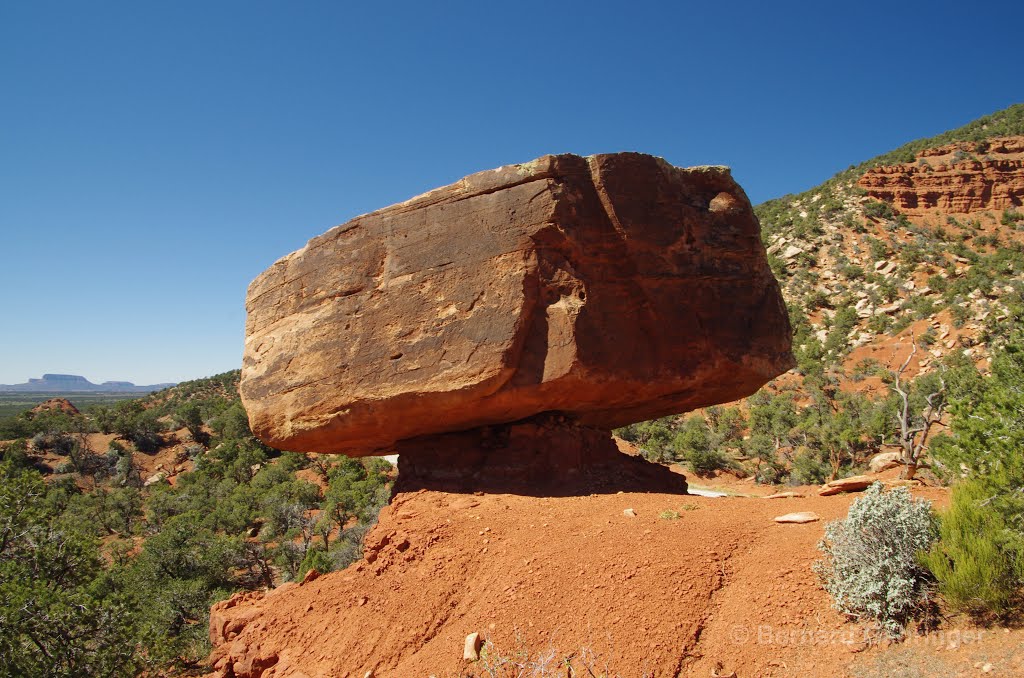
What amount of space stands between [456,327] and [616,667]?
4033 millimetres

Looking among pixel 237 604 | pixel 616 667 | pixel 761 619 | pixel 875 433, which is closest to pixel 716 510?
pixel 761 619

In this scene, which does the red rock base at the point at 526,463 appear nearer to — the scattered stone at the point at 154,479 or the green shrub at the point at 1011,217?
the scattered stone at the point at 154,479

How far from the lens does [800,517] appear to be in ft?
18.3

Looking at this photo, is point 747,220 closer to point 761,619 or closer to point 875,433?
point 761,619

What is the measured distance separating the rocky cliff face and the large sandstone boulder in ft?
146

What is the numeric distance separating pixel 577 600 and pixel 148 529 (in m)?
26.5

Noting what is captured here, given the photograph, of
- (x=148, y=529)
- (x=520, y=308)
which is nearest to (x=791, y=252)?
(x=520, y=308)

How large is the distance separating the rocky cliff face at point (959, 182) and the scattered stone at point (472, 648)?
49559mm

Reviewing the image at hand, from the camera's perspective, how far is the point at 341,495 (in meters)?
22.2

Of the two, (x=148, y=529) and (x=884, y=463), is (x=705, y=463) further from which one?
(x=148, y=529)

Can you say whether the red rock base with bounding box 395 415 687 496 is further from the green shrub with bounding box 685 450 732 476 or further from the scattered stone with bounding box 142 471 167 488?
the scattered stone with bounding box 142 471 167 488

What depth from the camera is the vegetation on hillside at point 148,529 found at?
8773 mm

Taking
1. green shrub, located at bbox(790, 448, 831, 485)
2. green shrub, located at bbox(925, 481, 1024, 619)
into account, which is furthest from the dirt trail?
green shrub, located at bbox(790, 448, 831, 485)

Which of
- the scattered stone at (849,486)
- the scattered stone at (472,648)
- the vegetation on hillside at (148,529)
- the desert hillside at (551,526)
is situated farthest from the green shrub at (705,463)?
the scattered stone at (472,648)
